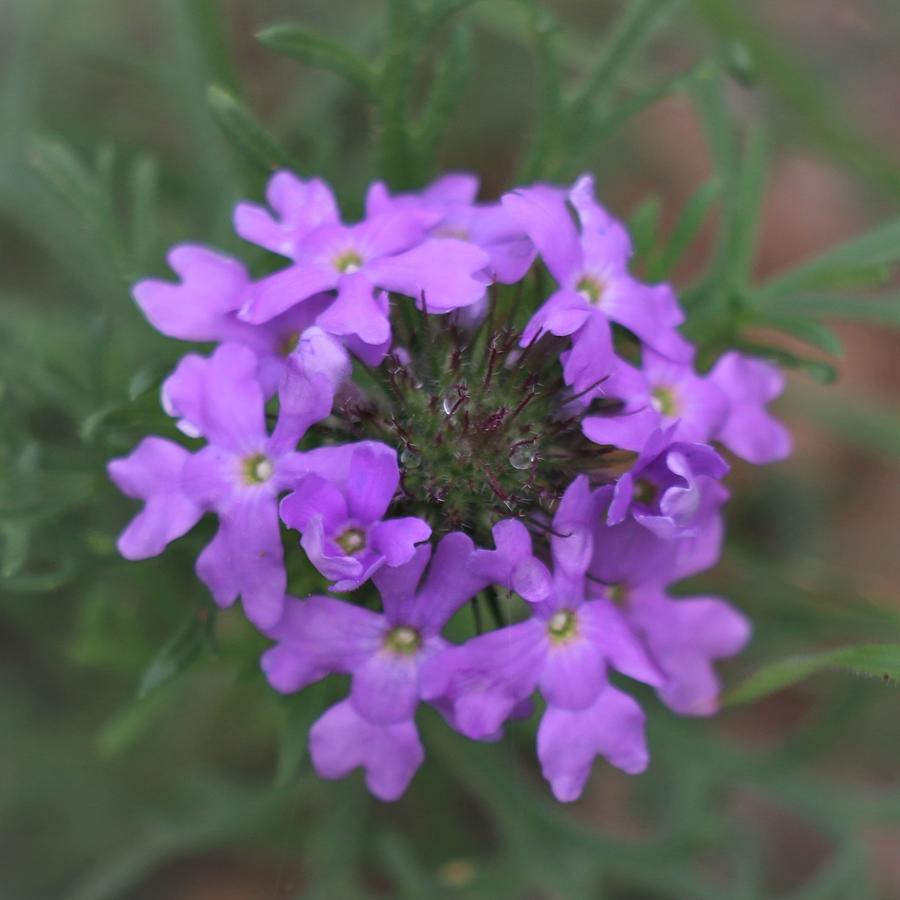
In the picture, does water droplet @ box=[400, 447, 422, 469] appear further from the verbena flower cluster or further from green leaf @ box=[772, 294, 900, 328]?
green leaf @ box=[772, 294, 900, 328]

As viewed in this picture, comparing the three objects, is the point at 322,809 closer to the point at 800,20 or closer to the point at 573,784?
the point at 573,784

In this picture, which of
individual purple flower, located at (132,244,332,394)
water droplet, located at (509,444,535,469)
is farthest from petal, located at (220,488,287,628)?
water droplet, located at (509,444,535,469)

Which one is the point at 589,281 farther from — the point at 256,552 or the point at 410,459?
the point at 256,552

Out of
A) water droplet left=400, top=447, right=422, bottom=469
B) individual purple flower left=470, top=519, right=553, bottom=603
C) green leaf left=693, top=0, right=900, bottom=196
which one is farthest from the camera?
green leaf left=693, top=0, right=900, bottom=196

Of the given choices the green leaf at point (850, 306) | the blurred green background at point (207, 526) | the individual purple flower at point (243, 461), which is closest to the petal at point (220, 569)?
the individual purple flower at point (243, 461)

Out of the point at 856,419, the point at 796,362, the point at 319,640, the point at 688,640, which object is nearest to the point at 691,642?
the point at 688,640

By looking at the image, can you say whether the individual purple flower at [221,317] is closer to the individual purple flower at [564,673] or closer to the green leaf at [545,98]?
the individual purple flower at [564,673]
